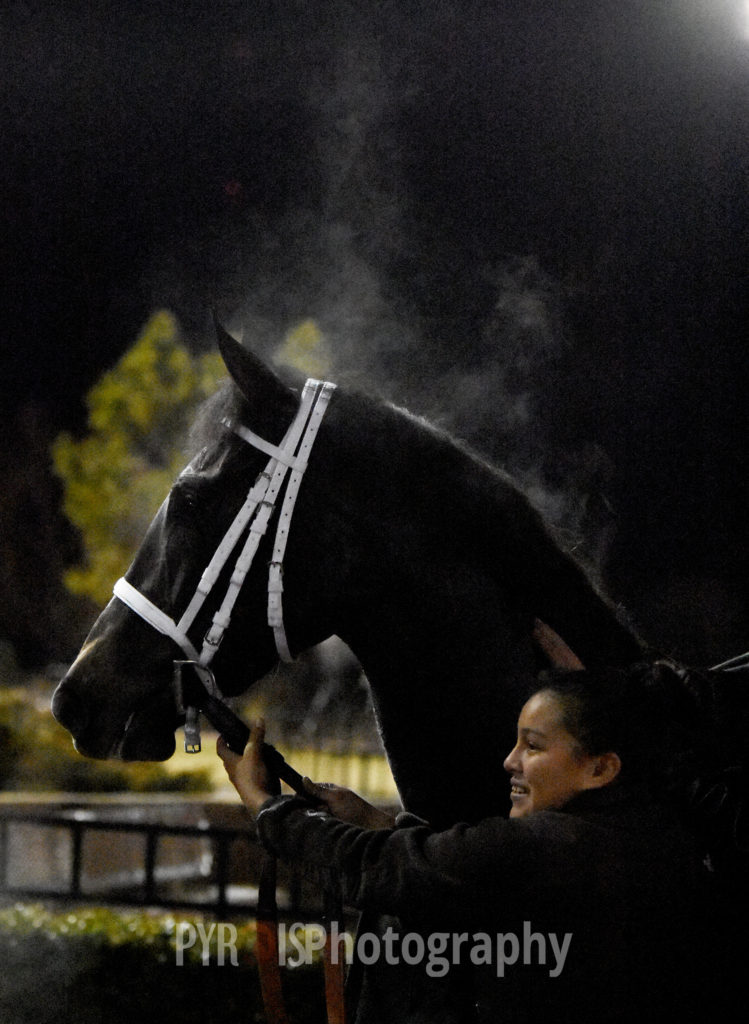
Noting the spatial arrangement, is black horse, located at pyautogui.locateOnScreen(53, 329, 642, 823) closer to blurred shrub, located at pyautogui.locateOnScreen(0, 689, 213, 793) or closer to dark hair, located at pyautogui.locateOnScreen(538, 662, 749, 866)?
dark hair, located at pyautogui.locateOnScreen(538, 662, 749, 866)

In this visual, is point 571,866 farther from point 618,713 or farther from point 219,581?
point 219,581

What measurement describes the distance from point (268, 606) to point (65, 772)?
5.19m

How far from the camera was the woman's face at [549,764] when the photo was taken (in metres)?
1.22

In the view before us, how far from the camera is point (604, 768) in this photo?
122cm

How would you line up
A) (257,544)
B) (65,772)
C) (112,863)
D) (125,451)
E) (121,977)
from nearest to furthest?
(257,544) → (121,977) → (112,863) → (65,772) → (125,451)

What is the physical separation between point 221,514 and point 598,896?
65cm

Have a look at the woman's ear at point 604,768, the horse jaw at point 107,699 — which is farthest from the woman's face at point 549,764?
the horse jaw at point 107,699

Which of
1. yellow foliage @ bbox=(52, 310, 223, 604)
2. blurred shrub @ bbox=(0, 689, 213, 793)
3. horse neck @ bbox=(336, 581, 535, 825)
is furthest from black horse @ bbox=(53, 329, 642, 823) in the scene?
yellow foliage @ bbox=(52, 310, 223, 604)

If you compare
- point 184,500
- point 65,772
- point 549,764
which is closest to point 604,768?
point 549,764

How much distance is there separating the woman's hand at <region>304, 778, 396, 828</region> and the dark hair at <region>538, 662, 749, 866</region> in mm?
315

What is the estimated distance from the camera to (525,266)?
2.54 m

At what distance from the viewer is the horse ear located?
1378 millimetres

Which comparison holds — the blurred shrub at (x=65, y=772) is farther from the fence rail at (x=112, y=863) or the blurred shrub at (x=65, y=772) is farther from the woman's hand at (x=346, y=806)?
the woman's hand at (x=346, y=806)

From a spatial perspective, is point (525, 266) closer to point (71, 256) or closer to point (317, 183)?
point (317, 183)
